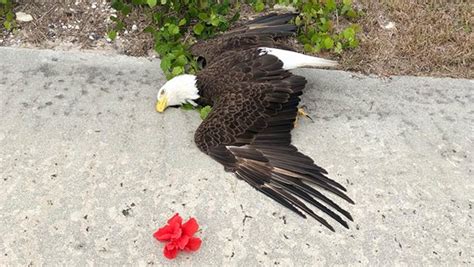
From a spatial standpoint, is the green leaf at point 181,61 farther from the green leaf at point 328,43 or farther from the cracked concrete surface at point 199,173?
the green leaf at point 328,43

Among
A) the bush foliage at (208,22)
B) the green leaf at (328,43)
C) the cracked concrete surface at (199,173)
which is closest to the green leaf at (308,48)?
the bush foliage at (208,22)

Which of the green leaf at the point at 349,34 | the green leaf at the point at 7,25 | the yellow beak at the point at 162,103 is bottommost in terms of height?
the yellow beak at the point at 162,103

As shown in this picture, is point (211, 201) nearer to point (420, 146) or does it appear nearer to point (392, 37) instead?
point (420, 146)

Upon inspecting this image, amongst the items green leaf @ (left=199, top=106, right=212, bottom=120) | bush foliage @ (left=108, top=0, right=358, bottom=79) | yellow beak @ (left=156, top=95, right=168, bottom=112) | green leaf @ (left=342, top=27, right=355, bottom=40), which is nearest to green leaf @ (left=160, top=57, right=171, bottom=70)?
bush foliage @ (left=108, top=0, right=358, bottom=79)

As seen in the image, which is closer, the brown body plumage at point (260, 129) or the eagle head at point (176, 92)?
the brown body plumage at point (260, 129)

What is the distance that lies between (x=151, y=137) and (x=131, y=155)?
22cm

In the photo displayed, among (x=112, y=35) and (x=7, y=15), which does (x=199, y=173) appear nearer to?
(x=112, y=35)

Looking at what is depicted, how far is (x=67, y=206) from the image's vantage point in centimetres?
307

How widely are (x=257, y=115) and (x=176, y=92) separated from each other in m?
0.65

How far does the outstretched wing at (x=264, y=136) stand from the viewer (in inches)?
122

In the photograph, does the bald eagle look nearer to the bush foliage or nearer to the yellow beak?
the yellow beak

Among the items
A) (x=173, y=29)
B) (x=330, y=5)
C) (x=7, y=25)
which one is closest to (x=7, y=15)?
(x=7, y=25)

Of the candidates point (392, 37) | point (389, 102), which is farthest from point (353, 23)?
point (389, 102)

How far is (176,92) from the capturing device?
12.3 ft
